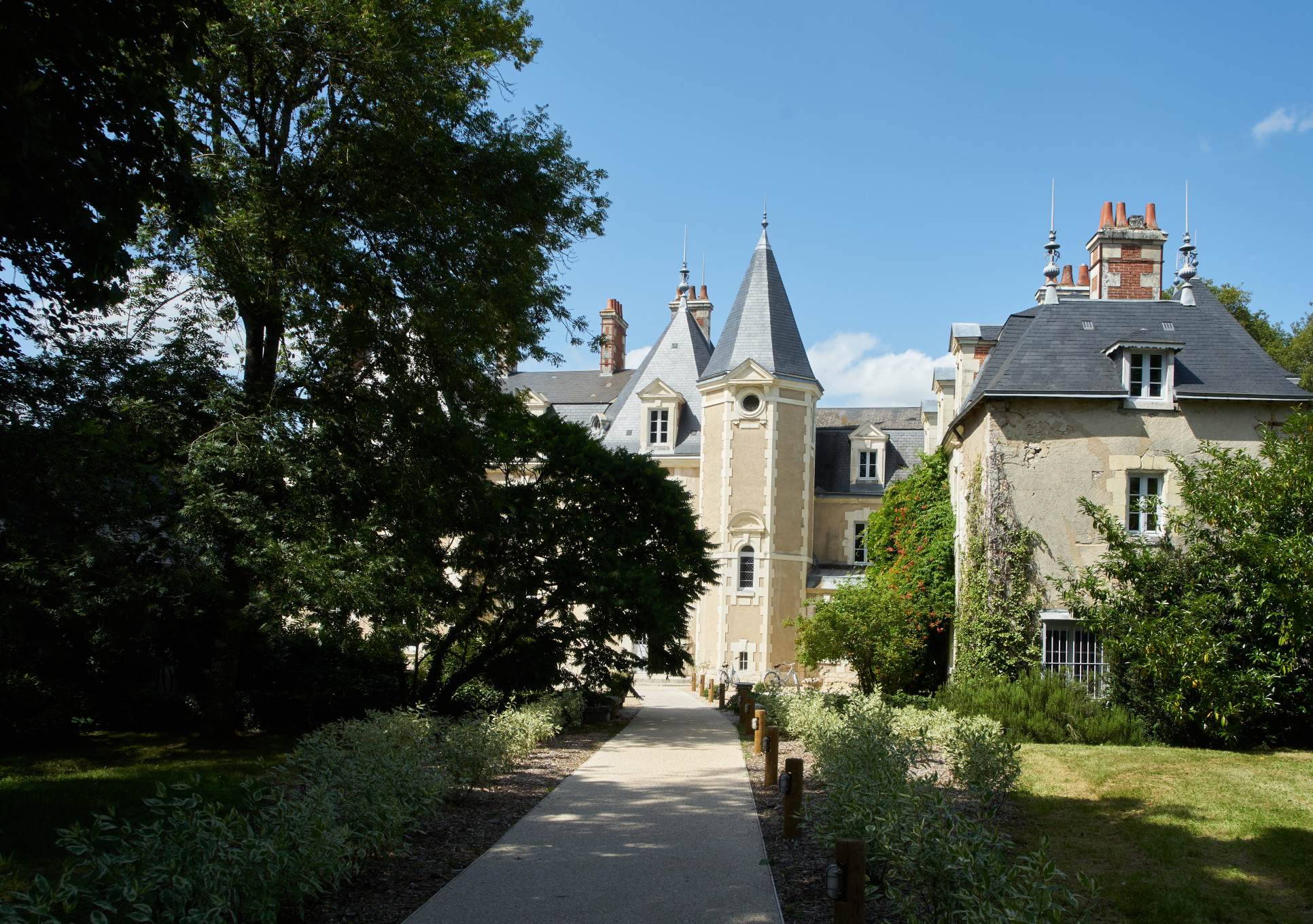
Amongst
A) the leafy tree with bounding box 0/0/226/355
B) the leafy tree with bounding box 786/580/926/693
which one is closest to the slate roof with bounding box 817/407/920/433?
the leafy tree with bounding box 786/580/926/693

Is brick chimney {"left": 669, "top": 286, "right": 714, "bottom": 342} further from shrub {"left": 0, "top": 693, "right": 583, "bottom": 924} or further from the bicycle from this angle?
shrub {"left": 0, "top": 693, "right": 583, "bottom": 924}

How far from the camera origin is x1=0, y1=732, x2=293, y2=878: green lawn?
686cm

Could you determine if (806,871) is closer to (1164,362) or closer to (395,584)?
(395,584)

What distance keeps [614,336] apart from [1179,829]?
3627cm

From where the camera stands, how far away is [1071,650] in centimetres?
1609

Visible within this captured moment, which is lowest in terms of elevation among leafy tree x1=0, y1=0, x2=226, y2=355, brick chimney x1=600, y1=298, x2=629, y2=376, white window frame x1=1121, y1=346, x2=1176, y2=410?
leafy tree x1=0, y1=0, x2=226, y2=355

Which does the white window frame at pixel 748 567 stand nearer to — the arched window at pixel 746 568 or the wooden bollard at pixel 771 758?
the arched window at pixel 746 568

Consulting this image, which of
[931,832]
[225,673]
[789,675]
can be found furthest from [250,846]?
[789,675]

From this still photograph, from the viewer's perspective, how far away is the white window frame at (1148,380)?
16359 mm

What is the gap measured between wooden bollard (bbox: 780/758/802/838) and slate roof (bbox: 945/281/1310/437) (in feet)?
34.9

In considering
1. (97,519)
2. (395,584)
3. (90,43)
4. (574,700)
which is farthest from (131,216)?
(574,700)

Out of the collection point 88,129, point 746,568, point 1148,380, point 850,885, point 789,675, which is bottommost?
point 789,675

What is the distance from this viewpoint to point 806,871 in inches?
263

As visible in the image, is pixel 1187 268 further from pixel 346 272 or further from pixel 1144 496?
pixel 346 272
